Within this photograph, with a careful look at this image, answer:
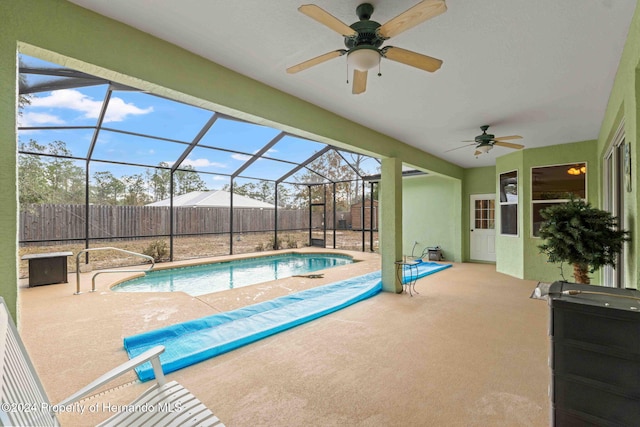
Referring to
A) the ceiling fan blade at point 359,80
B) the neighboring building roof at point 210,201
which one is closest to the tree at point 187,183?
the neighboring building roof at point 210,201

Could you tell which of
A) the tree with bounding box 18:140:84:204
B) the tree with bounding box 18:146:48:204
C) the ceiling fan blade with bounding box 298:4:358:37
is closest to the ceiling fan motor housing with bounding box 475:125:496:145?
the ceiling fan blade with bounding box 298:4:358:37

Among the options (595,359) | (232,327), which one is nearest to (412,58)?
(595,359)

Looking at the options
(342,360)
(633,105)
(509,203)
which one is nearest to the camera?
(633,105)

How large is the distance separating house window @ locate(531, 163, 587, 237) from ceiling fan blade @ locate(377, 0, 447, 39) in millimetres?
5567

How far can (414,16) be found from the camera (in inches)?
64.1

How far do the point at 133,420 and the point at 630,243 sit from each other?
12.5ft

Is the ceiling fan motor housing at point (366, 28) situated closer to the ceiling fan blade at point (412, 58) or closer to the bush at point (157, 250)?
the ceiling fan blade at point (412, 58)

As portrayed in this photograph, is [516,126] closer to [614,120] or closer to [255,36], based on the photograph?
[614,120]

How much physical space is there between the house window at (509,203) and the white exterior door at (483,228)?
1210mm

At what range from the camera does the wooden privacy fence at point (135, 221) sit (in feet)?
21.0

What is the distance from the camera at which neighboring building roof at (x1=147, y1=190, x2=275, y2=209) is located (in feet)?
26.2

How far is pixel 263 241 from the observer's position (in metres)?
10.6

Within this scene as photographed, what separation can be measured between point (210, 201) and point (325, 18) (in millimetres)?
7549

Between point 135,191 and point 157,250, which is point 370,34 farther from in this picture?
point 135,191
